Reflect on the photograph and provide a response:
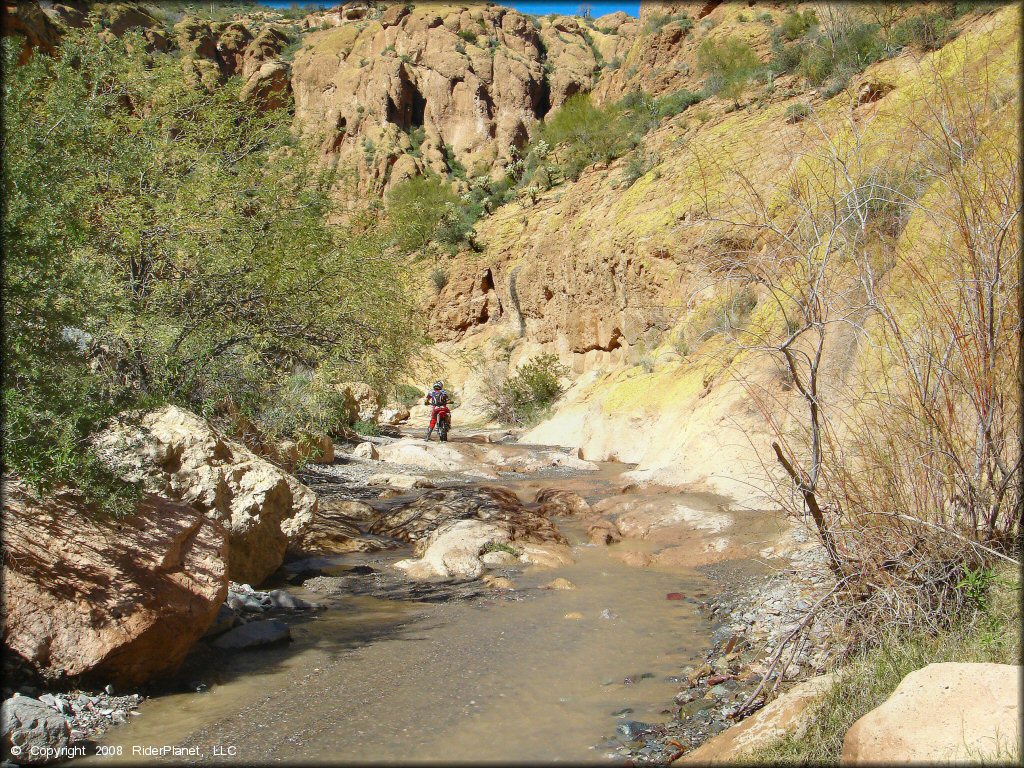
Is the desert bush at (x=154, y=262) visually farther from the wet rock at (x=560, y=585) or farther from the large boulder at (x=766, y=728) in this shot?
the large boulder at (x=766, y=728)

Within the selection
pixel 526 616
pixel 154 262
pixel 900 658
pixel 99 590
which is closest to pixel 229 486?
pixel 99 590

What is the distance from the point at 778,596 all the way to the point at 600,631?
5.01 feet

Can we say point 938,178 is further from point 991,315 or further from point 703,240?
point 703,240

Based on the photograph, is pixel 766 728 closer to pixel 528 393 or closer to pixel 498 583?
pixel 498 583

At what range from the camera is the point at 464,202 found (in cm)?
4112

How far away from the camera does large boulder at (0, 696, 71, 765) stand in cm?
Answer: 355

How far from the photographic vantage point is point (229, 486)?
22.3 feet

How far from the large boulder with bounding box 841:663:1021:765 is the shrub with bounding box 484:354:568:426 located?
20986 millimetres

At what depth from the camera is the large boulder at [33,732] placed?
3547 millimetres

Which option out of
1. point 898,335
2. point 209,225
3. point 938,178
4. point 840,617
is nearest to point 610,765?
point 840,617

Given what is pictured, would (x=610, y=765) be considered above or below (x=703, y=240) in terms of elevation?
below

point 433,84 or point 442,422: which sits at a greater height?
point 433,84

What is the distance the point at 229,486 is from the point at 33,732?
3.27m

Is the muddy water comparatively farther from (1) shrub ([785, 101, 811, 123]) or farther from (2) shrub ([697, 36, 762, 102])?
(2) shrub ([697, 36, 762, 102])
